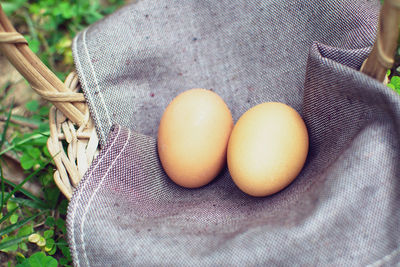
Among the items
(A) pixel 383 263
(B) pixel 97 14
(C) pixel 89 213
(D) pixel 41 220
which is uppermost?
(B) pixel 97 14

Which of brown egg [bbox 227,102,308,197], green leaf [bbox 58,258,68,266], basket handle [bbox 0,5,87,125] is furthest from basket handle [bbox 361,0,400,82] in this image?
green leaf [bbox 58,258,68,266]

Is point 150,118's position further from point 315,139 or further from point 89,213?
point 315,139

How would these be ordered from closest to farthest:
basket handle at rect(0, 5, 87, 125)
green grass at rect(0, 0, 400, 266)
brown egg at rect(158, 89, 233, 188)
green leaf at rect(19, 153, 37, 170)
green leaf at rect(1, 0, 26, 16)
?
basket handle at rect(0, 5, 87, 125) < brown egg at rect(158, 89, 233, 188) < green grass at rect(0, 0, 400, 266) < green leaf at rect(19, 153, 37, 170) < green leaf at rect(1, 0, 26, 16)

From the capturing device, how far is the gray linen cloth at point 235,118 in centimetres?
72

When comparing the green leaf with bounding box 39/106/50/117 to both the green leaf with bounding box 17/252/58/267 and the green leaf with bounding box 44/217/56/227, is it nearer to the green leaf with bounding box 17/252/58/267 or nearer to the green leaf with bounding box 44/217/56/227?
the green leaf with bounding box 44/217/56/227

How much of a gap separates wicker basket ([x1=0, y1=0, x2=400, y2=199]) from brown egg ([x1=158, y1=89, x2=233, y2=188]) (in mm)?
208

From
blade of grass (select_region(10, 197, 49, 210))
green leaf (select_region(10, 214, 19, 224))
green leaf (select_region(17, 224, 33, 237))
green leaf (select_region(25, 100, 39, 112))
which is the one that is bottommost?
green leaf (select_region(17, 224, 33, 237))

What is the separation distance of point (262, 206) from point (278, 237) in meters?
0.17

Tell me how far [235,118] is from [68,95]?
1.51ft

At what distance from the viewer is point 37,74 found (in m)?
0.90

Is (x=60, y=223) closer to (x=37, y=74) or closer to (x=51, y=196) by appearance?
(x=51, y=196)

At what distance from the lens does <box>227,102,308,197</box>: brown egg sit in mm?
843

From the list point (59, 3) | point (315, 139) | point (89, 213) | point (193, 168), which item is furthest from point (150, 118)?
point (59, 3)

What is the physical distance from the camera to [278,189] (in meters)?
0.89
